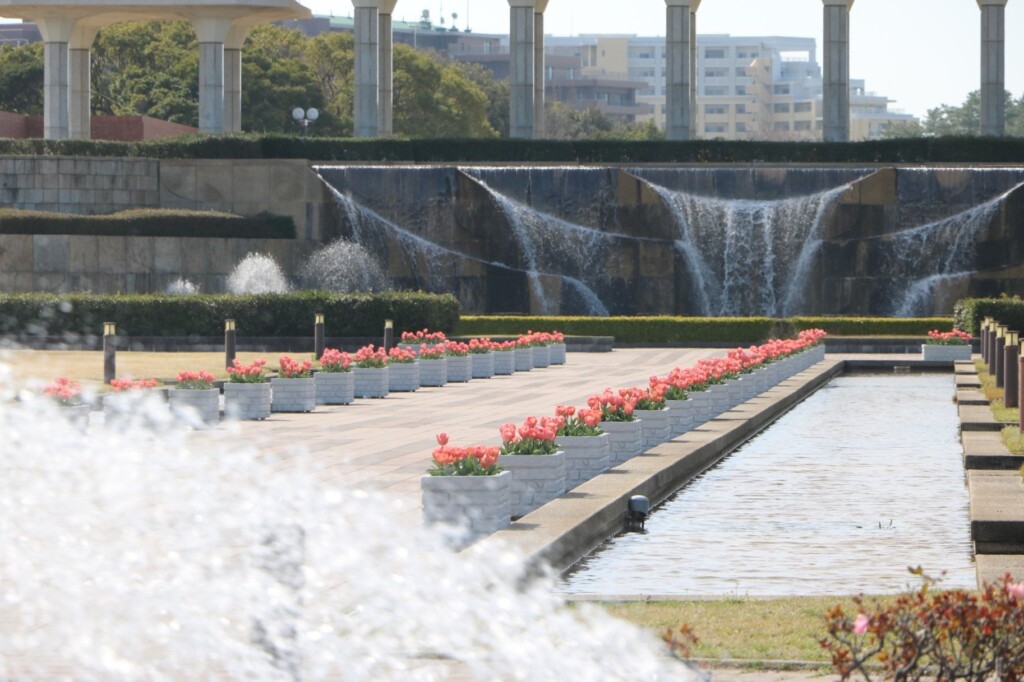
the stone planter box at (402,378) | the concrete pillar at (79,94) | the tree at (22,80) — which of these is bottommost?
the stone planter box at (402,378)

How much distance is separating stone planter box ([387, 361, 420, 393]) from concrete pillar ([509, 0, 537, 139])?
28948mm

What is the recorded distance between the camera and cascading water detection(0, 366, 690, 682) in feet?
28.3

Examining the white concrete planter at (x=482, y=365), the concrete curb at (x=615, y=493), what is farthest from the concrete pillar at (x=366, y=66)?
the concrete curb at (x=615, y=493)

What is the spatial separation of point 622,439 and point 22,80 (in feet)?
235

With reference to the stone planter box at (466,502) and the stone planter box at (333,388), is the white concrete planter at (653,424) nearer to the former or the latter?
the stone planter box at (466,502)

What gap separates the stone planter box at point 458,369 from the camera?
32.7 meters

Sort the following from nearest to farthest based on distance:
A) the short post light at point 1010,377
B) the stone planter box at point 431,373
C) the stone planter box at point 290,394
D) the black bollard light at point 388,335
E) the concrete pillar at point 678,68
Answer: the short post light at point 1010,377, the stone planter box at point 290,394, the stone planter box at point 431,373, the black bollard light at point 388,335, the concrete pillar at point 678,68

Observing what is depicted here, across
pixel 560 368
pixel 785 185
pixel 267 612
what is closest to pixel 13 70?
pixel 785 185

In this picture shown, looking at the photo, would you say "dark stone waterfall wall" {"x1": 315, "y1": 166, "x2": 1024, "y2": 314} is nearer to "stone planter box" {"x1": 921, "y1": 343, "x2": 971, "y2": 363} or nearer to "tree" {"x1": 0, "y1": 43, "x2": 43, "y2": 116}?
"stone planter box" {"x1": 921, "y1": 343, "x2": 971, "y2": 363}

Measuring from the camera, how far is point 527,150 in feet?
178

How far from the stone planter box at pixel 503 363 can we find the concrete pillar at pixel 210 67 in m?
25.7

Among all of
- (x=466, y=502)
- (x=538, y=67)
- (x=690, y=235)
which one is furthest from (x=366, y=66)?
(x=466, y=502)

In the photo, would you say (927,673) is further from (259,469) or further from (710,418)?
(710,418)

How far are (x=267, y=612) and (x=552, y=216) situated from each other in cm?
4298
